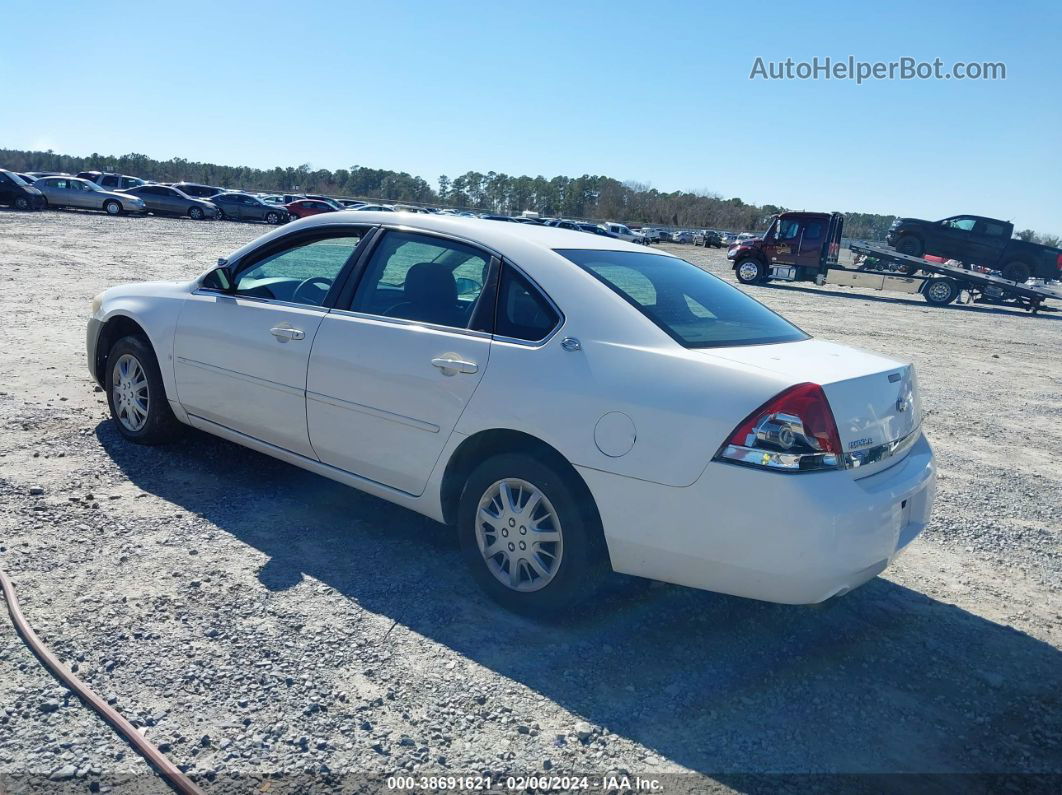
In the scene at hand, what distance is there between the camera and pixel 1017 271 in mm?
26562

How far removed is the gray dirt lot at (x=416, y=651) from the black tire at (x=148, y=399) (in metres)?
0.13

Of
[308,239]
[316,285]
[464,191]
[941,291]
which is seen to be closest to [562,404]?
[316,285]

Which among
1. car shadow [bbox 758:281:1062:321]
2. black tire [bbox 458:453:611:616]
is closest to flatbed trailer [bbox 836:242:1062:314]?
car shadow [bbox 758:281:1062:321]

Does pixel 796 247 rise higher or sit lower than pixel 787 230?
lower

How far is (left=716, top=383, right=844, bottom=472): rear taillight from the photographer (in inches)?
111

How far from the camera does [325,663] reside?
9.87 feet

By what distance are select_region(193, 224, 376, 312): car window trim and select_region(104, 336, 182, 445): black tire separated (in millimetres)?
575

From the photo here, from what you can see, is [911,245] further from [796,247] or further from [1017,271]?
[796,247]

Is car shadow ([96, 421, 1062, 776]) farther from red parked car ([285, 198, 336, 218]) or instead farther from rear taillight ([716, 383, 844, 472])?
red parked car ([285, 198, 336, 218])

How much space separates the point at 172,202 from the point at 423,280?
4212cm

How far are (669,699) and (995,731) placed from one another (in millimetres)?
1157

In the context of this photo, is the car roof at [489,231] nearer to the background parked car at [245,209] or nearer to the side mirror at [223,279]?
the side mirror at [223,279]

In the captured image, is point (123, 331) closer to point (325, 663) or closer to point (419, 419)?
point (419, 419)

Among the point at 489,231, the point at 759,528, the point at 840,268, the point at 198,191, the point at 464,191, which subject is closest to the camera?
the point at 759,528
